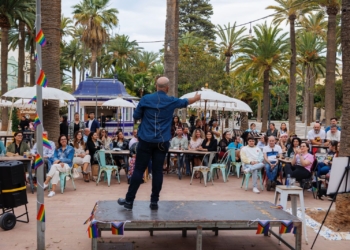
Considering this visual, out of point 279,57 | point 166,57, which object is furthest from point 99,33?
point 166,57

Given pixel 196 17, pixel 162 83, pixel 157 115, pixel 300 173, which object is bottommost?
pixel 300 173

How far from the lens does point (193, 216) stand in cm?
544

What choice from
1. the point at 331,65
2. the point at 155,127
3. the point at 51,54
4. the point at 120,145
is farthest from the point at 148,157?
the point at 331,65

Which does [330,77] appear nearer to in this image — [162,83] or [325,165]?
[325,165]

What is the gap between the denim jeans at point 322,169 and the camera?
10.3 metres

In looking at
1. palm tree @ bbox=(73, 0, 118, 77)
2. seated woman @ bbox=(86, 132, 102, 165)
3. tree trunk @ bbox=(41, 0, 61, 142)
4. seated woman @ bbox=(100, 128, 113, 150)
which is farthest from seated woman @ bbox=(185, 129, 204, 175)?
palm tree @ bbox=(73, 0, 118, 77)

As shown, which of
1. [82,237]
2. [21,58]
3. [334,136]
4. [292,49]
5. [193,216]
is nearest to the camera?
[193,216]

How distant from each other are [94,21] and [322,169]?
3580 cm

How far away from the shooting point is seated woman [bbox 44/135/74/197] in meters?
9.55

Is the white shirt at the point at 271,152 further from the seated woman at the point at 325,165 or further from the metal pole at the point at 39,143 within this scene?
the metal pole at the point at 39,143

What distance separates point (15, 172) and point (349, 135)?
18.1ft

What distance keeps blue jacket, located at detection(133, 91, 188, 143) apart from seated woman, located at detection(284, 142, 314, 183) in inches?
190

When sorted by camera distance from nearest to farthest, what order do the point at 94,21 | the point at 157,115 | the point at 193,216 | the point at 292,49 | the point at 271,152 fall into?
the point at 193,216
the point at 157,115
the point at 271,152
the point at 292,49
the point at 94,21

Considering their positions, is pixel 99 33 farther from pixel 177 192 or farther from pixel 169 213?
pixel 169 213
